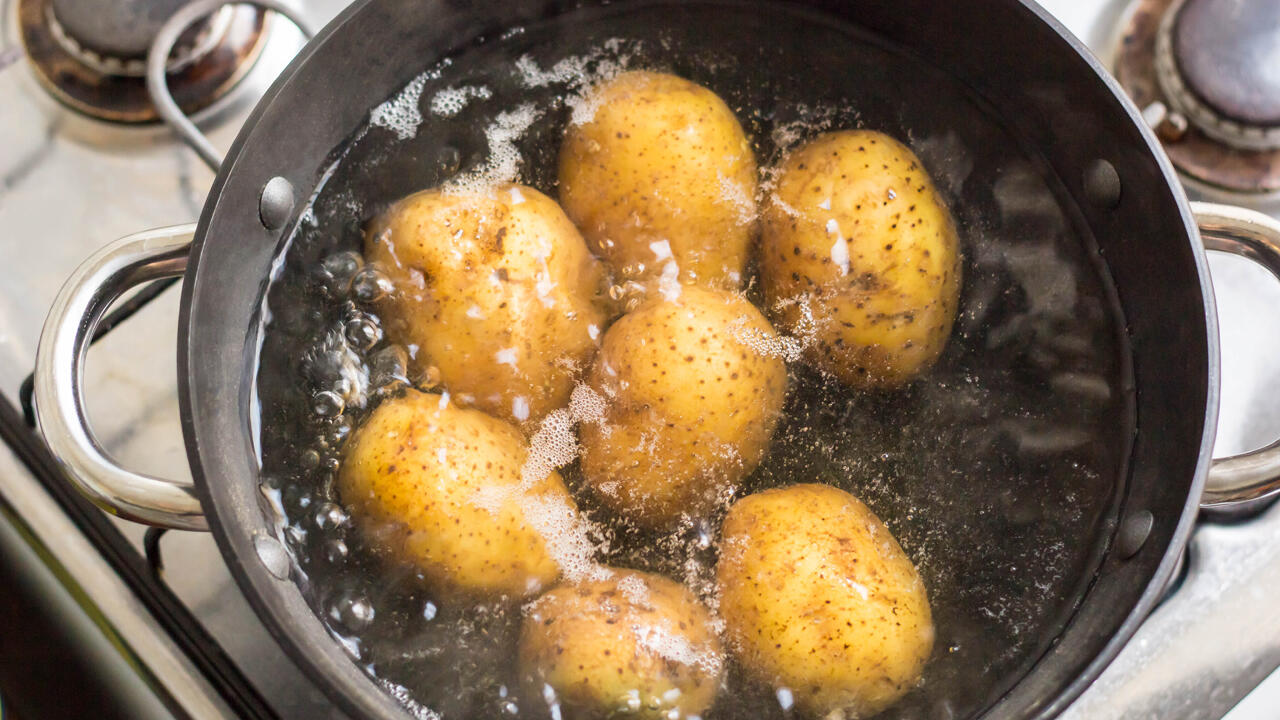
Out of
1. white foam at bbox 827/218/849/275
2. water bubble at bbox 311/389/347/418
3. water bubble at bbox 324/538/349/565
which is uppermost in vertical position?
white foam at bbox 827/218/849/275

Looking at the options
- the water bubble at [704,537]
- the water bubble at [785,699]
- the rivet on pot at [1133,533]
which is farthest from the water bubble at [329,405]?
the rivet on pot at [1133,533]

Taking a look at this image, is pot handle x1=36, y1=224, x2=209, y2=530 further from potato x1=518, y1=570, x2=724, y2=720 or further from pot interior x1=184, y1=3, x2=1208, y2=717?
potato x1=518, y1=570, x2=724, y2=720

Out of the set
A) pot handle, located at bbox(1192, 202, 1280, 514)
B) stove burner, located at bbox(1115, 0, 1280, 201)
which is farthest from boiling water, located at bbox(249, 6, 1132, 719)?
stove burner, located at bbox(1115, 0, 1280, 201)

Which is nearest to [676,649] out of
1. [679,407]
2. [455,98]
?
[679,407]

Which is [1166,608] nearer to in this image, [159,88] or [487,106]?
[487,106]

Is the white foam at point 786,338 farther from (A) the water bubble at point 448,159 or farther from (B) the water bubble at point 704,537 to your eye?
(A) the water bubble at point 448,159

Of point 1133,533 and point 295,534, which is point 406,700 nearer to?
point 295,534

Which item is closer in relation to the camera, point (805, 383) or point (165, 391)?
point (805, 383)
